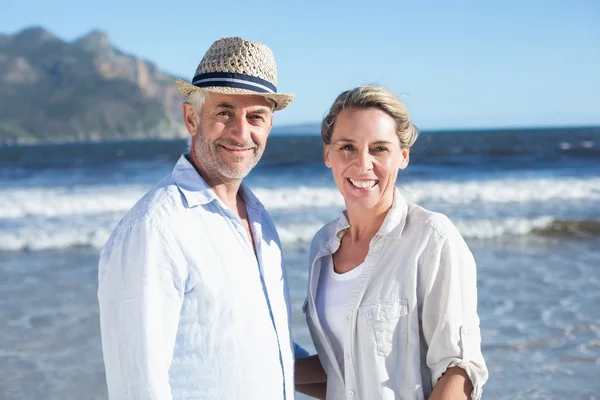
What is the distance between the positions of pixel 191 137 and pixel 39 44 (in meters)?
154

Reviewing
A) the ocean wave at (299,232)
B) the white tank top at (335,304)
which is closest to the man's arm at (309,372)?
the white tank top at (335,304)

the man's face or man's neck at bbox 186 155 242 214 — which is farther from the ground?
the man's face

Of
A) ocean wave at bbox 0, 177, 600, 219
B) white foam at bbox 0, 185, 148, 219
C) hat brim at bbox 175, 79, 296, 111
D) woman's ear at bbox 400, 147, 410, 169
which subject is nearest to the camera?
hat brim at bbox 175, 79, 296, 111

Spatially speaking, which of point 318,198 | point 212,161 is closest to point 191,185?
point 212,161

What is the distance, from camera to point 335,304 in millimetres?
2473

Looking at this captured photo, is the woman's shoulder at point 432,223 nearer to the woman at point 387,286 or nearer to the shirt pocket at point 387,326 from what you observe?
the woman at point 387,286

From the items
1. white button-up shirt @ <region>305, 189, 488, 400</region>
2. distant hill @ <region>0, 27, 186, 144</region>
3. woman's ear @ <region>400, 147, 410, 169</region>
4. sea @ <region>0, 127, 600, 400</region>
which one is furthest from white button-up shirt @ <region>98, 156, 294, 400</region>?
distant hill @ <region>0, 27, 186, 144</region>

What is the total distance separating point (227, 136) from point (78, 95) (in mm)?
125864

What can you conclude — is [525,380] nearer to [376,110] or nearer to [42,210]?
[376,110]

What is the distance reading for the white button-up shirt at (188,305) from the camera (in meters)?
1.94

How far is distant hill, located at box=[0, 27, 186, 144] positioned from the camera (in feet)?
370

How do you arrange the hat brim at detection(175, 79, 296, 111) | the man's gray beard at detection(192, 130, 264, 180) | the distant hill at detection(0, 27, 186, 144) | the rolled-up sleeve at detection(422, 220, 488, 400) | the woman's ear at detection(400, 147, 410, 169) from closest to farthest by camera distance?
the rolled-up sleeve at detection(422, 220, 488, 400)
the hat brim at detection(175, 79, 296, 111)
the man's gray beard at detection(192, 130, 264, 180)
the woman's ear at detection(400, 147, 410, 169)
the distant hill at detection(0, 27, 186, 144)

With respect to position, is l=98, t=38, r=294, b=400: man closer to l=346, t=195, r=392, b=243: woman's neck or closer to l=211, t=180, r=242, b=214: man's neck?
l=211, t=180, r=242, b=214: man's neck

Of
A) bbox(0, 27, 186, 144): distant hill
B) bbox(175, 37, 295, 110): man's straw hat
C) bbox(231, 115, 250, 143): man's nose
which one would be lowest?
bbox(231, 115, 250, 143): man's nose
